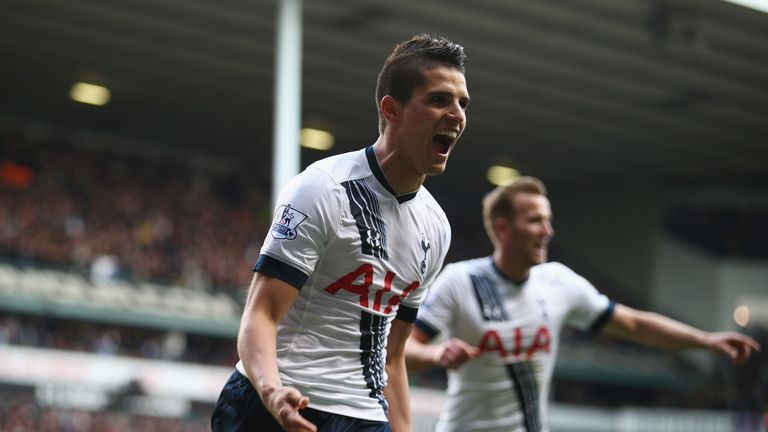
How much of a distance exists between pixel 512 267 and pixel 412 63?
3108mm

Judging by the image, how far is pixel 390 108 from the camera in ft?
13.5

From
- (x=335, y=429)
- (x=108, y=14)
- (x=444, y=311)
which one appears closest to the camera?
(x=335, y=429)

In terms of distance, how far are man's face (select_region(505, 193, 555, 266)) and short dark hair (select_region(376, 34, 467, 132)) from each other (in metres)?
2.90

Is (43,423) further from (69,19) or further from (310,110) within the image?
(310,110)

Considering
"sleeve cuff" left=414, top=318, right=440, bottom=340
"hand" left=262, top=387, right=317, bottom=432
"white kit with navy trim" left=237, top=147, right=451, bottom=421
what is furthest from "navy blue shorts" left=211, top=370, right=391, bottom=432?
"sleeve cuff" left=414, top=318, right=440, bottom=340

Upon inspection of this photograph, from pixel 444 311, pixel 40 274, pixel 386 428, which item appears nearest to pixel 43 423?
pixel 40 274

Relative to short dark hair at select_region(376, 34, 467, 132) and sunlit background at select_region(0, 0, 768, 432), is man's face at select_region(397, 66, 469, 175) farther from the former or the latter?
sunlit background at select_region(0, 0, 768, 432)

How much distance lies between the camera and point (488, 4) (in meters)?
20.8

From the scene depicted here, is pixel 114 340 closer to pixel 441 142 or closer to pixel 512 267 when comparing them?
pixel 512 267

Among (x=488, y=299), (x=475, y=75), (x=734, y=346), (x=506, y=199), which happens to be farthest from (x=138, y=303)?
(x=734, y=346)

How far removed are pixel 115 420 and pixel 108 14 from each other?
291 inches

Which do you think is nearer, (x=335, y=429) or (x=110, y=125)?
(x=335, y=429)

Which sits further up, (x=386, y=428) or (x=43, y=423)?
(x=386, y=428)

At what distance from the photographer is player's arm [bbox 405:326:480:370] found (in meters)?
5.25
